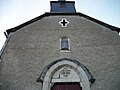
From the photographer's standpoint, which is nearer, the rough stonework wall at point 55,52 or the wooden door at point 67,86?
the rough stonework wall at point 55,52

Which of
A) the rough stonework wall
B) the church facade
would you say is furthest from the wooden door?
the rough stonework wall

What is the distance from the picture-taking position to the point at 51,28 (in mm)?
12516

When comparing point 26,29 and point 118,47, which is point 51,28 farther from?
point 118,47

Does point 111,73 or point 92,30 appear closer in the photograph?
point 111,73

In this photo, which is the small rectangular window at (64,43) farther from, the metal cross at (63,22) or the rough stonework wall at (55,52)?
the metal cross at (63,22)

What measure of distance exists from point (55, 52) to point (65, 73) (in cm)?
138

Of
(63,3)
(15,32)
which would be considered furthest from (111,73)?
(63,3)

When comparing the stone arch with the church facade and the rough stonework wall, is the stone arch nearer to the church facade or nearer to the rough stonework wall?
the church facade

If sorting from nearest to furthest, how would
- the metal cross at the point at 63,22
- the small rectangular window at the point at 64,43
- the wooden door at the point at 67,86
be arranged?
the wooden door at the point at 67,86 → the small rectangular window at the point at 64,43 → the metal cross at the point at 63,22

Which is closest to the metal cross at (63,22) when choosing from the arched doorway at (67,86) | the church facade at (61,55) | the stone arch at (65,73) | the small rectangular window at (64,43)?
the church facade at (61,55)

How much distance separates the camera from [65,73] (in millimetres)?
10594

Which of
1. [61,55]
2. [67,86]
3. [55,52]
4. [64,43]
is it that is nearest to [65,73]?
[67,86]

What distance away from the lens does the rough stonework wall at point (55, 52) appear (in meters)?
9.90

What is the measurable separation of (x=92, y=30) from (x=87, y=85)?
412cm
